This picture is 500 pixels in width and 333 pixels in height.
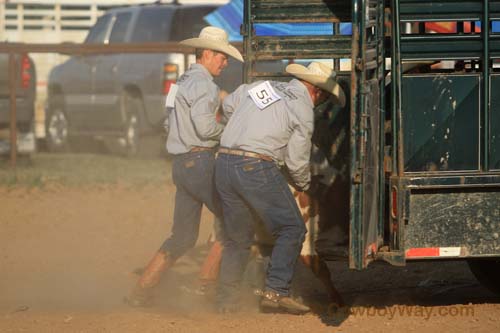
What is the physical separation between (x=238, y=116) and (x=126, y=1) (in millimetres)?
14372

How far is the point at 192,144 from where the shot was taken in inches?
327

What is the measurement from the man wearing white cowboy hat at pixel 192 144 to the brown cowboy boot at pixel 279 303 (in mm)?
909

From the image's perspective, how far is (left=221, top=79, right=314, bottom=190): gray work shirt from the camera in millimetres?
7738

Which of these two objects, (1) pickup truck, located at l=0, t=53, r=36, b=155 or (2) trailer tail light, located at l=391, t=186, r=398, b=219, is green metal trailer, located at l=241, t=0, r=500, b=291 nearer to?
(2) trailer tail light, located at l=391, t=186, r=398, b=219

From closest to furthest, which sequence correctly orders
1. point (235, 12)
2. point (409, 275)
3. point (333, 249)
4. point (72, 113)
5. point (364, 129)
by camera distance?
1. point (364, 129)
2. point (333, 249)
3. point (409, 275)
4. point (235, 12)
5. point (72, 113)

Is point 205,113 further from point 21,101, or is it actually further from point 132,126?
point 132,126

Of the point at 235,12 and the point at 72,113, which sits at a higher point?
the point at 235,12

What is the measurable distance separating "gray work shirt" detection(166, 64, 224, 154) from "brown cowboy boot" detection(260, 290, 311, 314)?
119 centimetres

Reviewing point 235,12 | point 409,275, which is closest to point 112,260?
point 409,275

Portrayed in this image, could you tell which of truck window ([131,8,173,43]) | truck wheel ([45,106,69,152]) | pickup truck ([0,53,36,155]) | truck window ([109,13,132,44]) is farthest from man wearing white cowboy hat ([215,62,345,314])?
truck wheel ([45,106,69,152])

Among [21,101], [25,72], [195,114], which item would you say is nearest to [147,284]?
[195,114]

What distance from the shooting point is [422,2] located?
24.3ft

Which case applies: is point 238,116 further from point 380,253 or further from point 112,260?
point 112,260

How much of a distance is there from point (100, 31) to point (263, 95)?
10803mm
